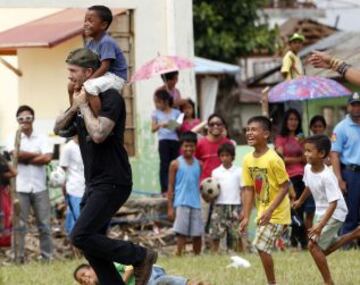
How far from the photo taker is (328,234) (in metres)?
11.8

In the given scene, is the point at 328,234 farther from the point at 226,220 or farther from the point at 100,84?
the point at 226,220

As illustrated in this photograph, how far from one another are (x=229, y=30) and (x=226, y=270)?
23453mm

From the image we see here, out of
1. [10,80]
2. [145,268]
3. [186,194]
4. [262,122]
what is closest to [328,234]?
[262,122]

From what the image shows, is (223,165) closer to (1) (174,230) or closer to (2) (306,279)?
(1) (174,230)

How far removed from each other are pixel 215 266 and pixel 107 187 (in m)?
4.21

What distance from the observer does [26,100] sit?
70.5 feet

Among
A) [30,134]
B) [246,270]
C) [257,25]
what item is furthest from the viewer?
[257,25]

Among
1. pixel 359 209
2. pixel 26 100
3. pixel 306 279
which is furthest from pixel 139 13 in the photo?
pixel 306 279

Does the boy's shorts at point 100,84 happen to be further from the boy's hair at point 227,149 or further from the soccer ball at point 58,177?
the boy's hair at point 227,149

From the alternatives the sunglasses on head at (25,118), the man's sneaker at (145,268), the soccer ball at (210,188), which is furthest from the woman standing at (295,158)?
the man's sneaker at (145,268)

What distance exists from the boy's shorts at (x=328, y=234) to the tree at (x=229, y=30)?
2356 cm

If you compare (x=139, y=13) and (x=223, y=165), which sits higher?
(x=139, y=13)

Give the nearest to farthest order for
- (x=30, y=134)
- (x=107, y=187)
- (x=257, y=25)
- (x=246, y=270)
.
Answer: (x=107, y=187) < (x=246, y=270) < (x=30, y=134) < (x=257, y=25)

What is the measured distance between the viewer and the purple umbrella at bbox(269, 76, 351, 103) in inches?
682
